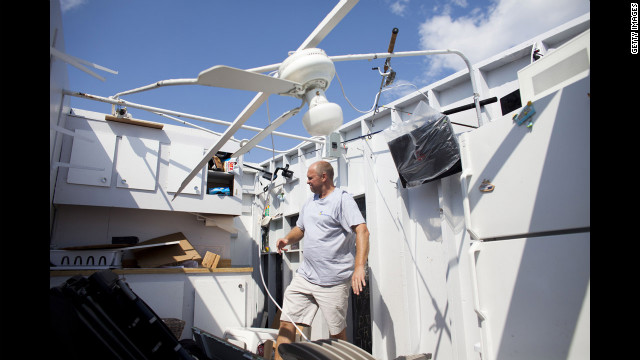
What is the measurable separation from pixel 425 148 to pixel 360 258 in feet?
2.81

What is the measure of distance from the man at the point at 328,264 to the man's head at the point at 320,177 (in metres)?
0.10

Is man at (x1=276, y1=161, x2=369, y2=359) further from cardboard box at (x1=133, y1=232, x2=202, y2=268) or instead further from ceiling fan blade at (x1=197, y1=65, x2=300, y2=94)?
cardboard box at (x1=133, y1=232, x2=202, y2=268)

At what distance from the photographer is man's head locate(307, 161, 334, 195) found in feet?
8.98

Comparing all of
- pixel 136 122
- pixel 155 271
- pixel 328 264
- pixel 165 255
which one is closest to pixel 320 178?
pixel 328 264

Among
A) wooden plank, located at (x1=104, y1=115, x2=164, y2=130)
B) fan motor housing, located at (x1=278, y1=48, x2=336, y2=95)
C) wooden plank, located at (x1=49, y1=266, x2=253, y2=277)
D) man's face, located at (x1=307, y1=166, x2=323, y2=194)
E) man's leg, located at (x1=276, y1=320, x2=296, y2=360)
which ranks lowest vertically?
man's leg, located at (x1=276, y1=320, x2=296, y2=360)

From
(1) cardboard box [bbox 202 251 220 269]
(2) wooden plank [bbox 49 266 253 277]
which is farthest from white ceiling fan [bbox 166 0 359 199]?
(1) cardboard box [bbox 202 251 220 269]

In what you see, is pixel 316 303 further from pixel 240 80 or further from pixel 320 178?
pixel 240 80

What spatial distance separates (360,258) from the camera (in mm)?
2273

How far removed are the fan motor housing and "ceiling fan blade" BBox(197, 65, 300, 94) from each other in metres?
0.08

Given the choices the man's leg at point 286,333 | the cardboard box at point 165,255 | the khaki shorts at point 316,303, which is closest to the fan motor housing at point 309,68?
the khaki shorts at point 316,303

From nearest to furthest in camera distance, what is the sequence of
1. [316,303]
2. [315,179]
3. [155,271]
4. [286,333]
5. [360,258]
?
1. [360,258]
2. [286,333]
3. [316,303]
4. [315,179]
5. [155,271]

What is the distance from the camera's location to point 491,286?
1.60 meters
